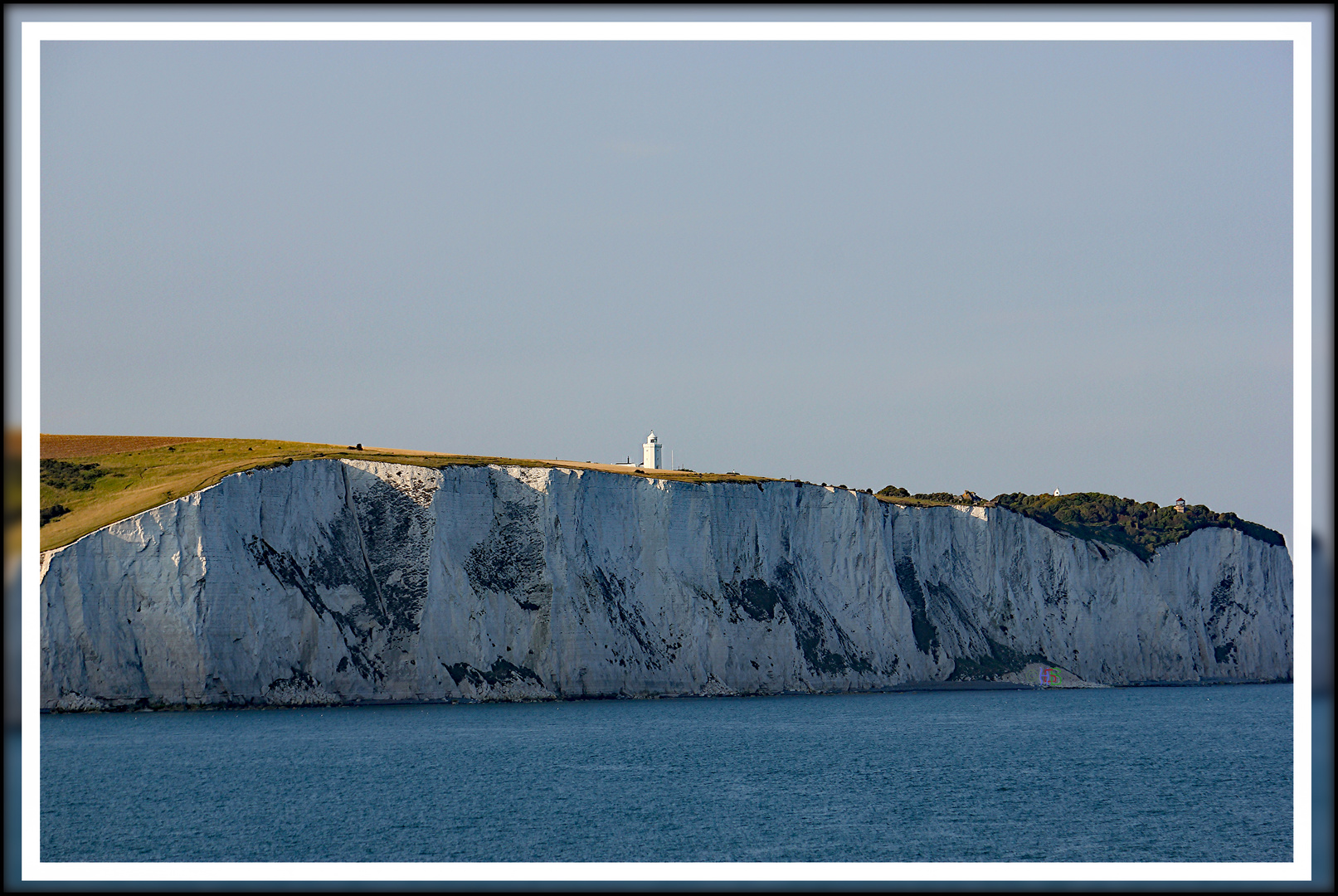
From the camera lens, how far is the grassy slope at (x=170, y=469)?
51.5 meters

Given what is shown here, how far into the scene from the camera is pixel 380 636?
54.0m

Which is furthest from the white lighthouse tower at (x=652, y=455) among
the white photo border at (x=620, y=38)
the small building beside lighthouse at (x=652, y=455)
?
the white photo border at (x=620, y=38)

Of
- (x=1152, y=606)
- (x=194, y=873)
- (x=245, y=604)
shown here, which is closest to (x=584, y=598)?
(x=245, y=604)

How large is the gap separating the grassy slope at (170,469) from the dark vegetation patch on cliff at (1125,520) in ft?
80.5

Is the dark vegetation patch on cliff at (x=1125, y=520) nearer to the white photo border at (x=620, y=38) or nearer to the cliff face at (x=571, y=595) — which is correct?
the cliff face at (x=571, y=595)

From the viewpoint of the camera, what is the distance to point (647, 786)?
34.1m

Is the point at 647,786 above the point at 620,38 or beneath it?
beneath

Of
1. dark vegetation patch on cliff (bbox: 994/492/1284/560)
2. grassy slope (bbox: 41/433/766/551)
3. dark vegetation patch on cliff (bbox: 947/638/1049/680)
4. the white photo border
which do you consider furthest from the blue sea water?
dark vegetation patch on cliff (bbox: 994/492/1284/560)

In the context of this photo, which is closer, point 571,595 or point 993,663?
point 571,595

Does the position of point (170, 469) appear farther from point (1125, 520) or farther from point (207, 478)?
point (1125, 520)

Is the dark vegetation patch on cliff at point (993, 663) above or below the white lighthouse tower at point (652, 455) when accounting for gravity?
below

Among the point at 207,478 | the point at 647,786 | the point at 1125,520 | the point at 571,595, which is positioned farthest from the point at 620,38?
the point at 1125,520

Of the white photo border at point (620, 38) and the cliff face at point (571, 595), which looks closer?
the white photo border at point (620, 38)

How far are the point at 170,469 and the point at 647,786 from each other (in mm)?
32005
